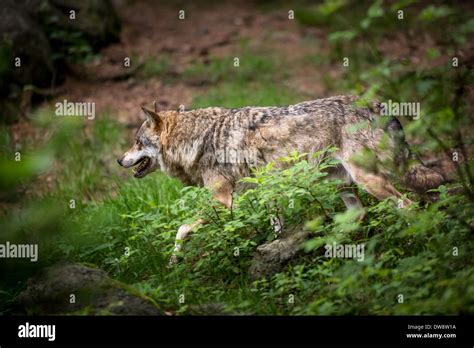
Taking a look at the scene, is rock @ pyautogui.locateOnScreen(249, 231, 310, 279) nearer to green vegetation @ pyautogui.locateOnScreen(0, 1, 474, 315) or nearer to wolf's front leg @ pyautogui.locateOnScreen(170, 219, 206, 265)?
green vegetation @ pyautogui.locateOnScreen(0, 1, 474, 315)

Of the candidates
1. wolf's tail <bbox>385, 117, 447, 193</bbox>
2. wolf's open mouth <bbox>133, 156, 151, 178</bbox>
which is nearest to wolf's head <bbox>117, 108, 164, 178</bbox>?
wolf's open mouth <bbox>133, 156, 151, 178</bbox>

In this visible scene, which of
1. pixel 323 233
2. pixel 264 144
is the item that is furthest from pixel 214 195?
pixel 323 233

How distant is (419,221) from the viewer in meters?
5.07

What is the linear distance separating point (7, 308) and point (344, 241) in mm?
3352

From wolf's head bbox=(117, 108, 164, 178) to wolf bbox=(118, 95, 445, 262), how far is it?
1 cm

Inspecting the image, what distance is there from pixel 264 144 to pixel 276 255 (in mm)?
1376

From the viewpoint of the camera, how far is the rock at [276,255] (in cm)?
637

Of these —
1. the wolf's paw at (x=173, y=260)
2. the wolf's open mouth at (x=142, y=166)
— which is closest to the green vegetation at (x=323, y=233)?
the wolf's paw at (x=173, y=260)

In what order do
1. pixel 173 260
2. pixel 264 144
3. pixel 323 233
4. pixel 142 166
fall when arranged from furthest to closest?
pixel 142 166
pixel 264 144
pixel 173 260
pixel 323 233

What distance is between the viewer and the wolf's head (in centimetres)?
783

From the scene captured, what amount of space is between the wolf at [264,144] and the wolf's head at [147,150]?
0.01 metres

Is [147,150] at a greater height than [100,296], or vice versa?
[147,150]

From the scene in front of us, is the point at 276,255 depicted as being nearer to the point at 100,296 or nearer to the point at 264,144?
the point at 264,144

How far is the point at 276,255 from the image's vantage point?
21.1ft
